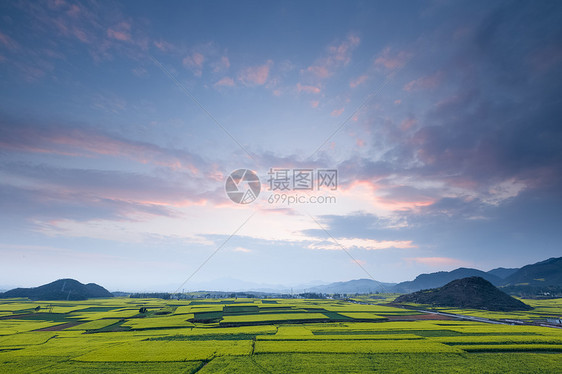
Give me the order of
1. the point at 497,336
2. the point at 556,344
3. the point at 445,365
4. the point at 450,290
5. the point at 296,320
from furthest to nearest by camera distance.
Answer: the point at 450,290
the point at 296,320
the point at 497,336
the point at 556,344
the point at 445,365

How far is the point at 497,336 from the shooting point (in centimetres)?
5069

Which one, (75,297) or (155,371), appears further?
(75,297)

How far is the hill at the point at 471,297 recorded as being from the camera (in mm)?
114475

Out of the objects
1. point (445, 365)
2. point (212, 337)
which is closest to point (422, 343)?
point (445, 365)

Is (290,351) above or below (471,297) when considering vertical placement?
below

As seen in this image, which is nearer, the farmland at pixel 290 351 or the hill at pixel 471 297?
the farmland at pixel 290 351

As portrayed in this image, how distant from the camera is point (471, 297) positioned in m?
124

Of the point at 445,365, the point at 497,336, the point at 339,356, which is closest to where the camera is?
the point at 445,365

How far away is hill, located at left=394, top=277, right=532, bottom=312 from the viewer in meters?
114

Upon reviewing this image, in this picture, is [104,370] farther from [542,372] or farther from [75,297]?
[75,297]

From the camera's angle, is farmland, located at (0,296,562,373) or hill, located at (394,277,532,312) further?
hill, located at (394,277,532,312)

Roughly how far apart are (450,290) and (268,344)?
431 ft

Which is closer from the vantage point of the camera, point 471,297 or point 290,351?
point 290,351

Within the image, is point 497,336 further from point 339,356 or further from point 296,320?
point 296,320
